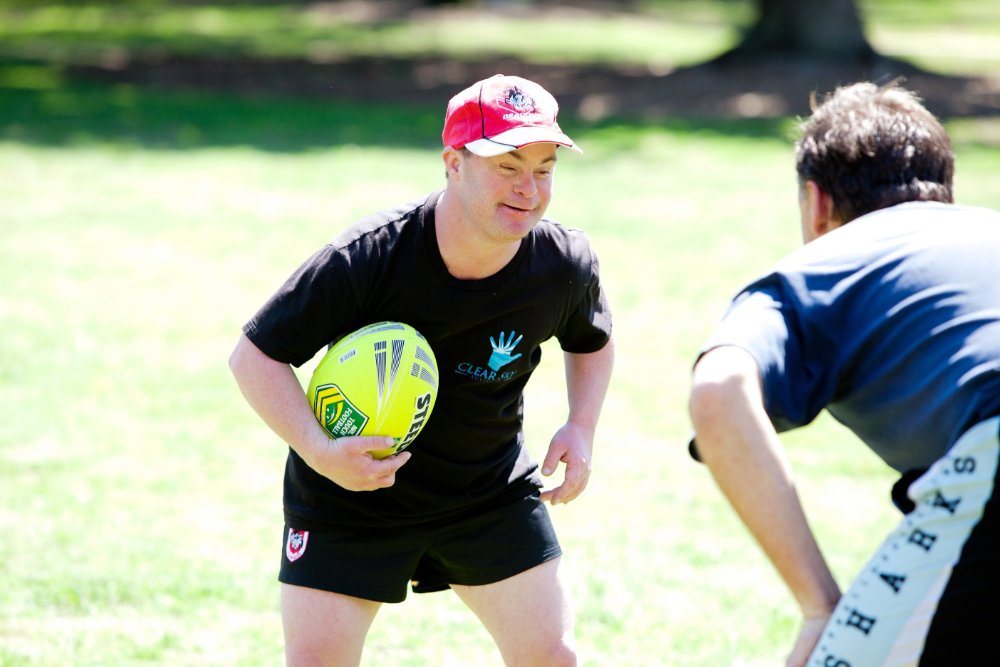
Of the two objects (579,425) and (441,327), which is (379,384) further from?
(579,425)

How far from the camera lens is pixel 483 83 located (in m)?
3.72

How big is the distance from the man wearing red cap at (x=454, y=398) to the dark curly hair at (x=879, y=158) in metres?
0.82

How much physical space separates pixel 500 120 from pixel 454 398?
0.84 m

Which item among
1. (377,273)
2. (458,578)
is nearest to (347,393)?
(377,273)

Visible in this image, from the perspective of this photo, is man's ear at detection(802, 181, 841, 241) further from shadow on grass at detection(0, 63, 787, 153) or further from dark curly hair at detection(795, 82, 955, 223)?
shadow on grass at detection(0, 63, 787, 153)

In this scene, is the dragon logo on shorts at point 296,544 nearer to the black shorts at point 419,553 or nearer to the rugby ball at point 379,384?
the black shorts at point 419,553

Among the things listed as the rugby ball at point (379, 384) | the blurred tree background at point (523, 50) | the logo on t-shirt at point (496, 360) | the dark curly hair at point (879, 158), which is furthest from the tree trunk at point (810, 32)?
the dark curly hair at point (879, 158)

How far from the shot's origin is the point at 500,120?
11.6 feet

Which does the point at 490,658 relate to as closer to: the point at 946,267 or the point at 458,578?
the point at 458,578

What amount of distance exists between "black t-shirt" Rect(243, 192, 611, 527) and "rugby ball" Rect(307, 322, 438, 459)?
9 cm

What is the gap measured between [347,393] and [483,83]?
989 mm

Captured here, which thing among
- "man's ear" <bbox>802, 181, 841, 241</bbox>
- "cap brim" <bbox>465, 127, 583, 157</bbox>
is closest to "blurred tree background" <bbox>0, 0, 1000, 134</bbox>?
"cap brim" <bbox>465, 127, 583, 157</bbox>

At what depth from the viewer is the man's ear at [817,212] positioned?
3.02 metres

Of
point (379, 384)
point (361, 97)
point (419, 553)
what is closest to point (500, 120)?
point (379, 384)
